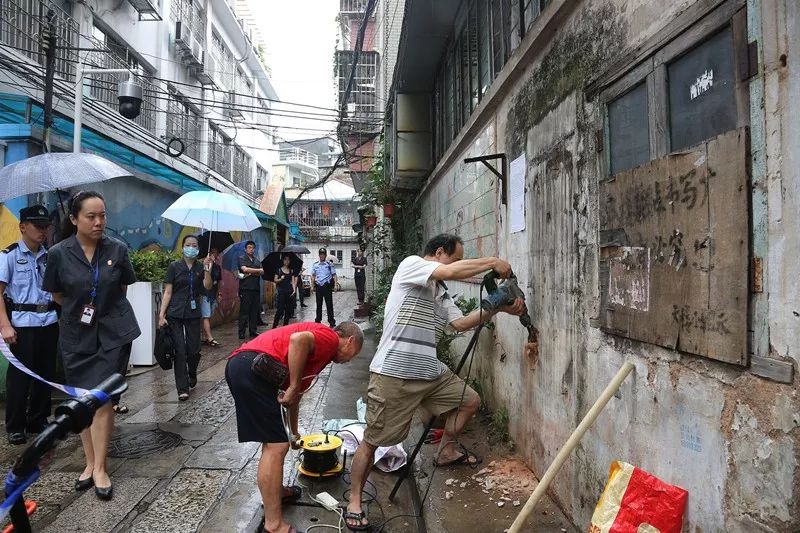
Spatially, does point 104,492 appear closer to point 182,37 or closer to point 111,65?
point 111,65

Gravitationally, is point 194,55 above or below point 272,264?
above

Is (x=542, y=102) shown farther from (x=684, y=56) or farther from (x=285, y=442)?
(x=285, y=442)

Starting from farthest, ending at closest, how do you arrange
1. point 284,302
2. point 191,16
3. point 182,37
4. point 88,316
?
point 191,16 → point 182,37 → point 284,302 → point 88,316

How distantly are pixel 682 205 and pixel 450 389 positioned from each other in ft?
7.20

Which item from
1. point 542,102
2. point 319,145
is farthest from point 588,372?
point 319,145

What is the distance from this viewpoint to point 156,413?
5.62 m

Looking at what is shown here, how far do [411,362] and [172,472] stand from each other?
2.19 metres

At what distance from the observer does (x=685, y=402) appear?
214cm

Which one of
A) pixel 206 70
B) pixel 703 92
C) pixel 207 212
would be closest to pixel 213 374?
pixel 207 212

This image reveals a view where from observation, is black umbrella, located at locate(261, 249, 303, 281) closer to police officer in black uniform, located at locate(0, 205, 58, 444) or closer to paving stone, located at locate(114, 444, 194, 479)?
police officer in black uniform, located at locate(0, 205, 58, 444)

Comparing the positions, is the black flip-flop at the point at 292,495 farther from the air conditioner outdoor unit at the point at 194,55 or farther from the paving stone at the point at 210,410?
the air conditioner outdoor unit at the point at 194,55

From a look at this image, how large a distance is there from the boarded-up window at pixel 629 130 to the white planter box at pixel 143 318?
703 centimetres

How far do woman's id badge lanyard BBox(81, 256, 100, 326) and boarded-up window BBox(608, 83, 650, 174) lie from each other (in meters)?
3.66

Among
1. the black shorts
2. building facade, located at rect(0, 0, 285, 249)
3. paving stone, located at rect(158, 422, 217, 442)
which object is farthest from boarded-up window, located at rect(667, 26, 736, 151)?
building facade, located at rect(0, 0, 285, 249)
